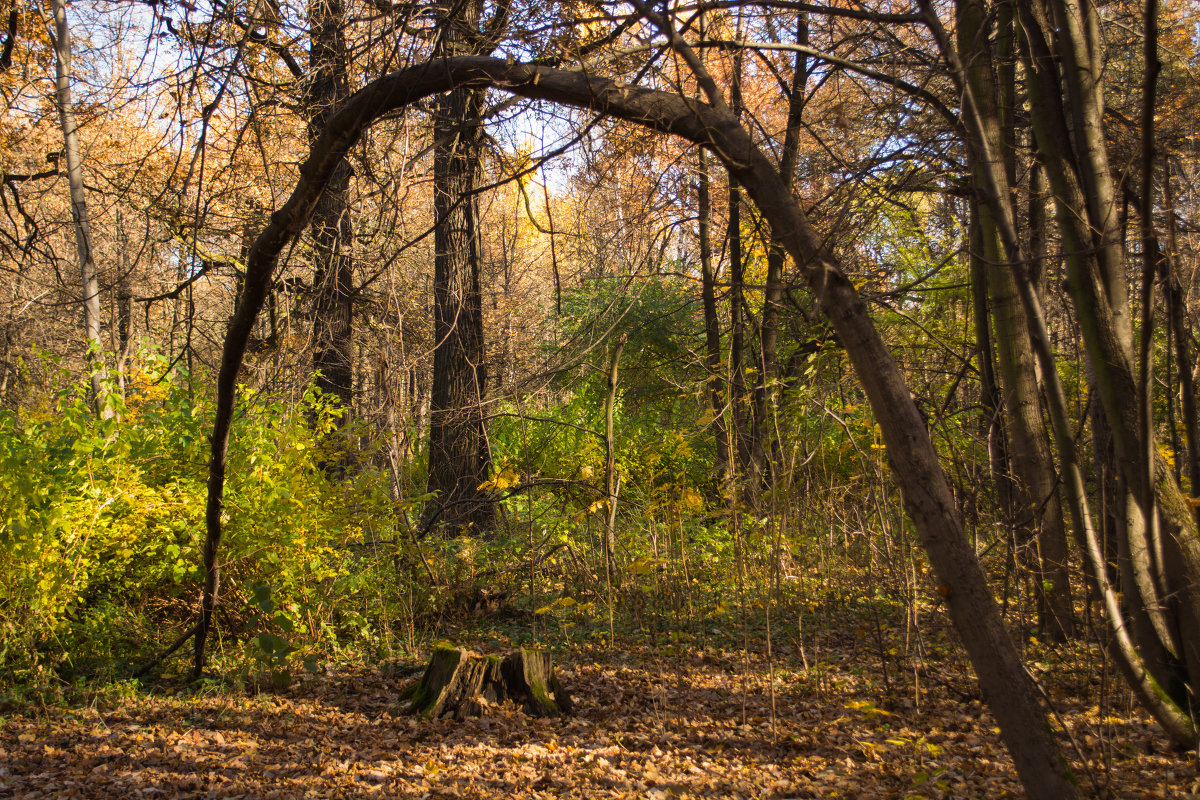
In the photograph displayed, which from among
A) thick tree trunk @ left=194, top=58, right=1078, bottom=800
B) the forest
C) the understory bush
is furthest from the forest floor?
thick tree trunk @ left=194, top=58, right=1078, bottom=800

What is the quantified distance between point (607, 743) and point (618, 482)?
262cm

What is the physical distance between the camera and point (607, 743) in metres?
3.99

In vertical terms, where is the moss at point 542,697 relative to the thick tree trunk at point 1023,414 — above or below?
below

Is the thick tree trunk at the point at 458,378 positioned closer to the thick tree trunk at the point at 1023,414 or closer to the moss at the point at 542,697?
the moss at the point at 542,697

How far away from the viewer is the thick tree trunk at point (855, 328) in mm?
2268

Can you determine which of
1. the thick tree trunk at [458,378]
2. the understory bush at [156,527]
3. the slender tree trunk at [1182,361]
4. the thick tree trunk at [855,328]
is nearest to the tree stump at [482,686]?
the understory bush at [156,527]

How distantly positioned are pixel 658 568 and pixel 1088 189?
411cm

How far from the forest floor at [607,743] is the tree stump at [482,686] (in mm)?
114

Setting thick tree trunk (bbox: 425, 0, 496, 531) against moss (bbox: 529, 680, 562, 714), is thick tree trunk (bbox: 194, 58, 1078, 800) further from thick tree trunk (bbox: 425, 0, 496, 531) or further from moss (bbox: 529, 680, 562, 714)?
thick tree trunk (bbox: 425, 0, 496, 531)

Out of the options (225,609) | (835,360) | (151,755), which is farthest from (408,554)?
(835,360)

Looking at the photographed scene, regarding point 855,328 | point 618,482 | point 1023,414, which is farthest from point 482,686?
point 1023,414

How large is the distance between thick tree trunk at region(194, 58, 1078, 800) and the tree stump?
286 centimetres

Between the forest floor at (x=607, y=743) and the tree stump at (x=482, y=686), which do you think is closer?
the forest floor at (x=607, y=743)

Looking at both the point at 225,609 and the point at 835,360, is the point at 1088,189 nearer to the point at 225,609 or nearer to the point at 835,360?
the point at 835,360
